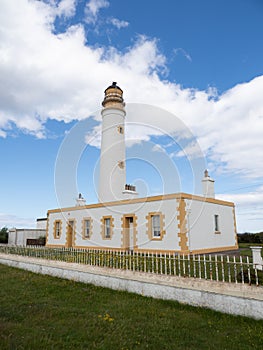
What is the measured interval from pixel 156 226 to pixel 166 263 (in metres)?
6.72

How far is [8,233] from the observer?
996 inches

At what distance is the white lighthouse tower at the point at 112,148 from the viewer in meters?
18.6

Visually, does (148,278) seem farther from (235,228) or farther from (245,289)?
(235,228)

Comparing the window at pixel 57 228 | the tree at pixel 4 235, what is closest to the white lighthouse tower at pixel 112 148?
the window at pixel 57 228

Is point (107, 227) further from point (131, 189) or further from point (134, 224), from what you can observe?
point (131, 189)

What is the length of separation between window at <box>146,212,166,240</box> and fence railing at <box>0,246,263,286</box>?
160 inches

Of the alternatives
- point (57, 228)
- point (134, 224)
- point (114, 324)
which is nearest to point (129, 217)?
point (134, 224)

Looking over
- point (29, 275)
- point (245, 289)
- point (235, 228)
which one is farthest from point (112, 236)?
point (245, 289)

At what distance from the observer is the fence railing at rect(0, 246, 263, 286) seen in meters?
5.88

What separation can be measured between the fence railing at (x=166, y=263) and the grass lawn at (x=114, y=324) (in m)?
0.81

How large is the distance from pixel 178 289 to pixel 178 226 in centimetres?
662

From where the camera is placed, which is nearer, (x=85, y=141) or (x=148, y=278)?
(x=148, y=278)

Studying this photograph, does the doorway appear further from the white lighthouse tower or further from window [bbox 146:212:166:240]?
the white lighthouse tower

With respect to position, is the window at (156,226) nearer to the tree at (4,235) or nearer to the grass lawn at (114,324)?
the grass lawn at (114,324)
